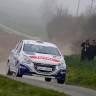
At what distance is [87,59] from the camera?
30672 mm

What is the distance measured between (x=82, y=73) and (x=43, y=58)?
6833mm

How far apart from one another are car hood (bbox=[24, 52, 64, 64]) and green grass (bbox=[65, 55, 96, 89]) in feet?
6.46

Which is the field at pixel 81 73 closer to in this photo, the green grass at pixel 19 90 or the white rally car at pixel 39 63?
the white rally car at pixel 39 63

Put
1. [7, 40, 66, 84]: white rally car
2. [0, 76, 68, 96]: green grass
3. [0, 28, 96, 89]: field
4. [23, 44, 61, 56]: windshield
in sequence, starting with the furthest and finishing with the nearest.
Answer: [0, 28, 96, 89]: field
[23, 44, 61, 56]: windshield
[7, 40, 66, 84]: white rally car
[0, 76, 68, 96]: green grass

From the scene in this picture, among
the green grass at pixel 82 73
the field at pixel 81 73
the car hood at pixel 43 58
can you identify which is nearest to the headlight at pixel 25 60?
the car hood at pixel 43 58

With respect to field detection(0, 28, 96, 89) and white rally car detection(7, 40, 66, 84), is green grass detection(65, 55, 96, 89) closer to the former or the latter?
field detection(0, 28, 96, 89)

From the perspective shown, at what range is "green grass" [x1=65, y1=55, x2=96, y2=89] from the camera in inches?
877

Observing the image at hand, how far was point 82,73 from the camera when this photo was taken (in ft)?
86.8

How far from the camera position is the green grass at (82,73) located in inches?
877

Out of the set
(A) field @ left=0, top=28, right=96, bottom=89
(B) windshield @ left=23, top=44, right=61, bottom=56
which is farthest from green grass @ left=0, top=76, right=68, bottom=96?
(A) field @ left=0, top=28, right=96, bottom=89

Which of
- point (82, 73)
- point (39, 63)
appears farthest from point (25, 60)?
point (82, 73)

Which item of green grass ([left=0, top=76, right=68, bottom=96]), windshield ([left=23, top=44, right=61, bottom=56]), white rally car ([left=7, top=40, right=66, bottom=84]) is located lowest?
green grass ([left=0, top=76, right=68, bottom=96])

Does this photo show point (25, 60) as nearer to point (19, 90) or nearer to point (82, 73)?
point (19, 90)

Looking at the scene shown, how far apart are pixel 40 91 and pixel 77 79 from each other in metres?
10.7
